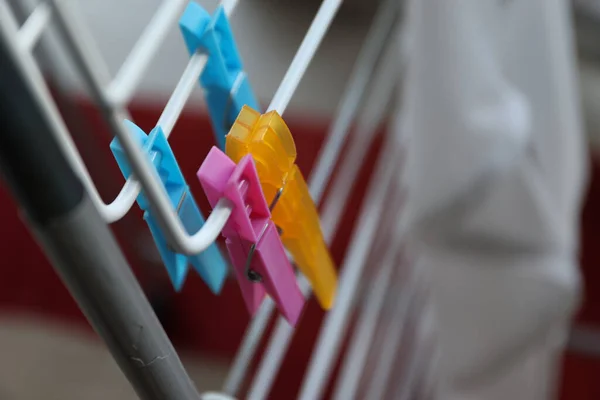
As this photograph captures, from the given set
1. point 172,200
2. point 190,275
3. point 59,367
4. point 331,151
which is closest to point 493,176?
point 331,151

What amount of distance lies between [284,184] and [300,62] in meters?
0.05

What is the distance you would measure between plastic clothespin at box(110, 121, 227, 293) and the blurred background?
1.63 ft

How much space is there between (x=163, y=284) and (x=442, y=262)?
64 cm

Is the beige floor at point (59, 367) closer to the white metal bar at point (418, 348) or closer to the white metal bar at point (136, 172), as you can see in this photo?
the white metal bar at point (418, 348)

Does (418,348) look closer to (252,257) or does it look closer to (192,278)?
(192,278)

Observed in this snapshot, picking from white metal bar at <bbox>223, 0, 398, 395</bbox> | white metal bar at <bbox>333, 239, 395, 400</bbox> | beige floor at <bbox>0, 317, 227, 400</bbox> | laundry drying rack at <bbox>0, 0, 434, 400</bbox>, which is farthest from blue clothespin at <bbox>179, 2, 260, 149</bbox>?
beige floor at <bbox>0, 317, 227, 400</bbox>

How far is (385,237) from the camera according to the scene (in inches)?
31.4

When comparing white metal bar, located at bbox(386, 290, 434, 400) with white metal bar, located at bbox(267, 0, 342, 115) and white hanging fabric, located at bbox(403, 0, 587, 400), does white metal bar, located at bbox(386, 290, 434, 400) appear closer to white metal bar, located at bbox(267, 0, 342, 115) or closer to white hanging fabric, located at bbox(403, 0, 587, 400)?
white hanging fabric, located at bbox(403, 0, 587, 400)

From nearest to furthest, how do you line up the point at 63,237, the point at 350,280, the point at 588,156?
the point at 63,237 < the point at 350,280 < the point at 588,156

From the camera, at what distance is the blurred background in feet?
2.88

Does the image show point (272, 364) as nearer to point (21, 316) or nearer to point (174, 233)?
point (174, 233)

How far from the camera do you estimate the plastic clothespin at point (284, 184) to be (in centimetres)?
23

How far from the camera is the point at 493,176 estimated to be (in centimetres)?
51

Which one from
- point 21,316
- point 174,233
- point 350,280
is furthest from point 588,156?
point 21,316
